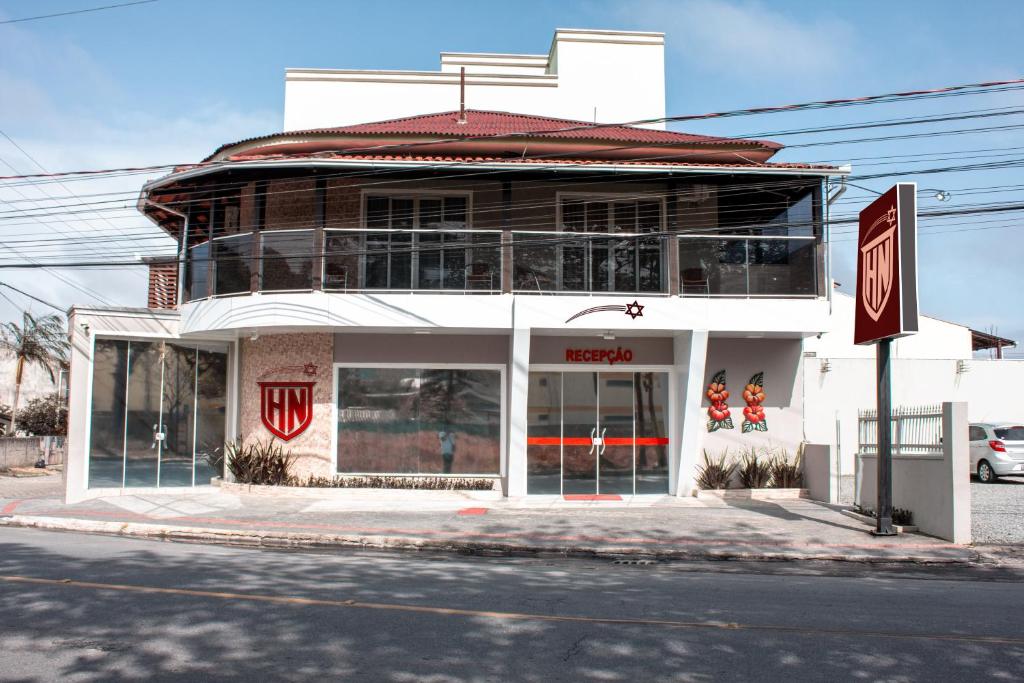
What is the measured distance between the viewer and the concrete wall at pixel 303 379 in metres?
18.4

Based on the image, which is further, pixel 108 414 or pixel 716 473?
pixel 716 473

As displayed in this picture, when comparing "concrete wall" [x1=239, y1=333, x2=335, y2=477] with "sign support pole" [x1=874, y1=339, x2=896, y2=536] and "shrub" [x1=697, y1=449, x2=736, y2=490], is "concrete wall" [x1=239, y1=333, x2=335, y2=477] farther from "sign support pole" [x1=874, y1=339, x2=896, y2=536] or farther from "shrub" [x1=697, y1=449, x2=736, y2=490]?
"sign support pole" [x1=874, y1=339, x2=896, y2=536]

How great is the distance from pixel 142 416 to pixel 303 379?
3.26 meters

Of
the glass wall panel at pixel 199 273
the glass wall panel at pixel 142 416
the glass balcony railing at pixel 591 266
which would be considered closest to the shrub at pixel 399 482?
the glass wall panel at pixel 142 416

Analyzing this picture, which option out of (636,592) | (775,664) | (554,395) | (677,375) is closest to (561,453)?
(554,395)

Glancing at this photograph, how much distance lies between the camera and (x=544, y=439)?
1852cm

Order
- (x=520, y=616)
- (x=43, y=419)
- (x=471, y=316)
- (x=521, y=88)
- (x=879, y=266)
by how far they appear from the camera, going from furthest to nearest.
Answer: (x=43, y=419), (x=521, y=88), (x=471, y=316), (x=879, y=266), (x=520, y=616)

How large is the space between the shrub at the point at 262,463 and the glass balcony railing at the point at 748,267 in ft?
29.0

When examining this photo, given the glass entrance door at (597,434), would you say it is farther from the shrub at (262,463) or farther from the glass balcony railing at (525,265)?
the shrub at (262,463)

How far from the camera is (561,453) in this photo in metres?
18.5

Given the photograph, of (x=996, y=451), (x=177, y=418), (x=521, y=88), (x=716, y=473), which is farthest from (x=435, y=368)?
(x=996, y=451)

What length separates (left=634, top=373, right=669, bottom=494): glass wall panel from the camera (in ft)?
61.2

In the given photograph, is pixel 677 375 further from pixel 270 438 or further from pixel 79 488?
pixel 79 488

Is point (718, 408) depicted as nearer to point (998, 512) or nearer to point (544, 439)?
point (544, 439)
